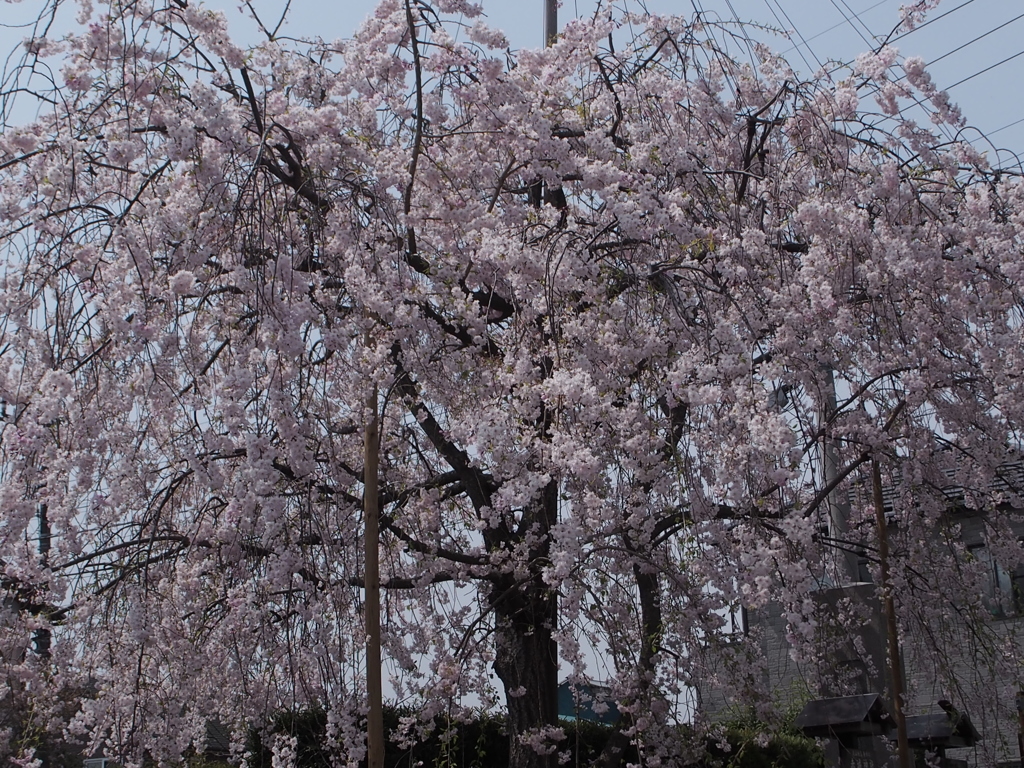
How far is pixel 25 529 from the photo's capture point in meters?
4.93

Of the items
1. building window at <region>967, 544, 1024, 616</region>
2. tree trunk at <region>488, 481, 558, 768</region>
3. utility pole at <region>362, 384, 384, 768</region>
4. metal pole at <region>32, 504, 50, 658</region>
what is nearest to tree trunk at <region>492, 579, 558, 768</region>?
tree trunk at <region>488, 481, 558, 768</region>

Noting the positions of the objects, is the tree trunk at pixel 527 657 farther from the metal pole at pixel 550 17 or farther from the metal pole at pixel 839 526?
the metal pole at pixel 550 17

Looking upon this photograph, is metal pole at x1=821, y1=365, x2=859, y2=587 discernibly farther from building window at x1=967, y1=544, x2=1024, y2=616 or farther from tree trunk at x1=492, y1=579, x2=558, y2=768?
tree trunk at x1=492, y1=579, x2=558, y2=768

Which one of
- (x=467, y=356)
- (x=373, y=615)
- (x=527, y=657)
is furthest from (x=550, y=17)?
(x=373, y=615)

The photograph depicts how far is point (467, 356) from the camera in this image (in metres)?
5.79

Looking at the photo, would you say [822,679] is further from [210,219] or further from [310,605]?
[210,219]

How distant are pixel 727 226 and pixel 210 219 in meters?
3.02

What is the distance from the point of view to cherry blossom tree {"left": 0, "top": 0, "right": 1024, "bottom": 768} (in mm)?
4828

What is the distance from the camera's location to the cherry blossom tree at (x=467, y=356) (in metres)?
4.83

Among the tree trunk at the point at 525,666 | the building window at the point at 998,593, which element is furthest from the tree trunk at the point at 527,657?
the building window at the point at 998,593

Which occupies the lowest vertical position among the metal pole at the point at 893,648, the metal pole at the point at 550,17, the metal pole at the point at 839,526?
the metal pole at the point at 893,648

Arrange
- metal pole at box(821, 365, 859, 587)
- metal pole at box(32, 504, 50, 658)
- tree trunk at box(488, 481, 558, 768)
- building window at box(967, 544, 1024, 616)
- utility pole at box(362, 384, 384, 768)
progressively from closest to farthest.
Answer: utility pole at box(362, 384, 384, 768) < metal pole at box(32, 504, 50, 658) < tree trunk at box(488, 481, 558, 768) < metal pole at box(821, 365, 859, 587) < building window at box(967, 544, 1024, 616)

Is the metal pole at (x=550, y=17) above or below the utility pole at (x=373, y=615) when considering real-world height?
above

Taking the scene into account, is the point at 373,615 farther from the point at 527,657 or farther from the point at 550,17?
the point at 550,17
